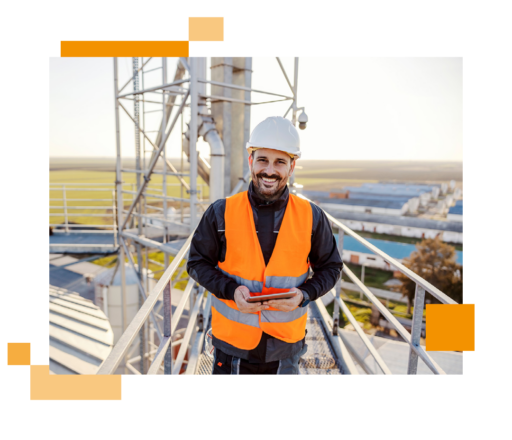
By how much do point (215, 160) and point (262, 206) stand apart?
480cm

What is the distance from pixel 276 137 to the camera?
180 centimetres

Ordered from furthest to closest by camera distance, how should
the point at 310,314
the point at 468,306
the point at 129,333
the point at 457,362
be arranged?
the point at 457,362
the point at 310,314
the point at 468,306
the point at 129,333

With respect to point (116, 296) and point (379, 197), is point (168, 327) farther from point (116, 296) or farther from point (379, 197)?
point (379, 197)

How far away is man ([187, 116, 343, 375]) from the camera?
1751 mm

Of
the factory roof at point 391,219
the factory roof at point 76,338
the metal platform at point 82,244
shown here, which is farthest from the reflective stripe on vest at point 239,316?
the factory roof at point 391,219

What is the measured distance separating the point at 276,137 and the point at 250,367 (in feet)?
3.89

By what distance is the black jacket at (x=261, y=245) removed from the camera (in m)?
1.78

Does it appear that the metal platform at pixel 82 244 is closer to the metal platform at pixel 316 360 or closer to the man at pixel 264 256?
the metal platform at pixel 316 360

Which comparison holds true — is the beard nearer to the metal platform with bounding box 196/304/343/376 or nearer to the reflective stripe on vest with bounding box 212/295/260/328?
the reflective stripe on vest with bounding box 212/295/260/328

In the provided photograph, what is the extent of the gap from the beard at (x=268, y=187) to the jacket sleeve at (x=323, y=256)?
0.77 ft

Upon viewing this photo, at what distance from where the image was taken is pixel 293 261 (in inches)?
69.6
